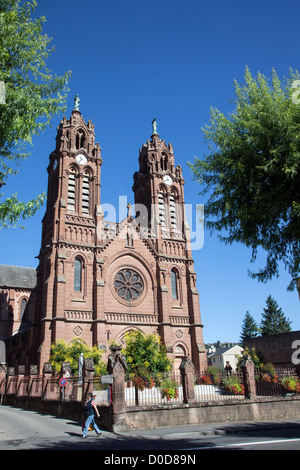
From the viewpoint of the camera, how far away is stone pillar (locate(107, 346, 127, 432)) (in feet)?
44.6

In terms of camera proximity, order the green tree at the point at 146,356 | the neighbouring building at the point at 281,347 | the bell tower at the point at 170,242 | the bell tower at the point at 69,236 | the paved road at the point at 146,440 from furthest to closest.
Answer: the bell tower at the point at 170,242 → the neighbouring building at the point at 281,347 → the bell tower at the point at 69,236 → the green tree at the point at 146,356 → the paved road at the point at 146,440

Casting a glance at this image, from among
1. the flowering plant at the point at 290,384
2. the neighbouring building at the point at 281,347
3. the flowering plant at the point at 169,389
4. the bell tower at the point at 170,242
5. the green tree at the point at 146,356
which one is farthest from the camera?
the bell tower at the point at 170,242

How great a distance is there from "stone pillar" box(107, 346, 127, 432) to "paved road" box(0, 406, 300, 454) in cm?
53

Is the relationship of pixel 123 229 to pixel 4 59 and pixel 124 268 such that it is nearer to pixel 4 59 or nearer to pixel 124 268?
pixel 124 268

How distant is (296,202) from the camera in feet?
36.9

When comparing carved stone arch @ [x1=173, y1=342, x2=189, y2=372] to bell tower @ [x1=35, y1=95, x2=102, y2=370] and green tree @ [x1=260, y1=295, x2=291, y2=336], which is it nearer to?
bell tower @ [x1=35, y1=95, x2=102, y2=370]

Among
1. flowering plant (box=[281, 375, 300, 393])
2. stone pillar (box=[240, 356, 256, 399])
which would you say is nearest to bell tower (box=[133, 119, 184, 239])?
flowering plant (box=[281, 375, 300, 393])

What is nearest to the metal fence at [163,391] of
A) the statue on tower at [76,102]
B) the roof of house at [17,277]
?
the statue on tower at [76,102]

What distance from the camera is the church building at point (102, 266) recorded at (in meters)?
30.3

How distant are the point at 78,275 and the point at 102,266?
2.22 meters

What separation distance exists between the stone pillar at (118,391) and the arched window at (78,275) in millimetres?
16961

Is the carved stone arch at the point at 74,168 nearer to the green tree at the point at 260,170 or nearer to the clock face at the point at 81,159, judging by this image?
the clock face at the point at 81,159
